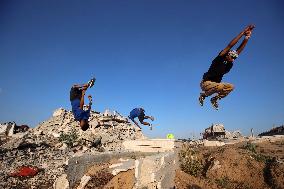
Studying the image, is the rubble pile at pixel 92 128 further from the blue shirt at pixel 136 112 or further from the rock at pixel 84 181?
the rock at pixel 84 181

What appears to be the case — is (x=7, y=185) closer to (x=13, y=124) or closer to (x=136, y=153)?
(x=136, y=153)

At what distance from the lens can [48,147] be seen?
61.5 feet

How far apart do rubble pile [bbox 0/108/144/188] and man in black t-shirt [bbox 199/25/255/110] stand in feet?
16.3

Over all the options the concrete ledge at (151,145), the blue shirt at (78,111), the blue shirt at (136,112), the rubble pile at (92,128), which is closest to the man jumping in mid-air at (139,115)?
the blue shirt at (136,112)

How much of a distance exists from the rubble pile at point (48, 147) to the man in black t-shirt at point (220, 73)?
16.3 feet

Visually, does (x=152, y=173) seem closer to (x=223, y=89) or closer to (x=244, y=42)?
(x=223, y=89)

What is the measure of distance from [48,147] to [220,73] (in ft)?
53.2

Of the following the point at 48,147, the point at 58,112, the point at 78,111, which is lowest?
the point at 48,147

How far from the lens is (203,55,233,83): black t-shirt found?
6410 mm

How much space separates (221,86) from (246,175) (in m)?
4.58

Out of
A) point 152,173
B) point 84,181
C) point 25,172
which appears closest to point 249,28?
point 152,173

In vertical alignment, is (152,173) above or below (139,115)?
below

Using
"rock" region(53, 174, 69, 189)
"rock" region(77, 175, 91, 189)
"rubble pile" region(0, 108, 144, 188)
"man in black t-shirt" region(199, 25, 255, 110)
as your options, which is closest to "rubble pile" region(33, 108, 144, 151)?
"rubble pile" region(0, 108, 144, 188)

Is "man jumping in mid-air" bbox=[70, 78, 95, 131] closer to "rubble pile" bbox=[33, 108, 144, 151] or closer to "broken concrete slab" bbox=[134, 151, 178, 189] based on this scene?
"broken concrete slab" bbox=[134, 151, 178, 189]
